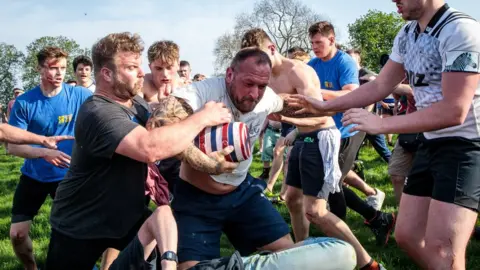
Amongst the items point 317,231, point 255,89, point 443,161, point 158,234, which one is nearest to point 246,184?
point 255,89

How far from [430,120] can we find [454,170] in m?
0.39

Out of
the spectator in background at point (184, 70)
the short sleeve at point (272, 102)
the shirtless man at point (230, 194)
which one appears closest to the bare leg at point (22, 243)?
the shirtless man at point (230, 194)

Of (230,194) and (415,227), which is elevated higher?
(230,194)

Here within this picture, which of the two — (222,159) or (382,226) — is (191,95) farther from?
(382,226)

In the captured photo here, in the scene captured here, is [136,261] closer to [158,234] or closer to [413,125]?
[158,234]

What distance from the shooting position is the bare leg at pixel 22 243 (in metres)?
4.68

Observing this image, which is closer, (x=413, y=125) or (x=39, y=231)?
(x=413, y=125)

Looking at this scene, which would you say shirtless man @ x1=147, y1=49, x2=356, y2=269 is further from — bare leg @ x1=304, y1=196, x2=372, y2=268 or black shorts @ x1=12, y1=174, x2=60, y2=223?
black shorts @ x1=12, y1=174, x2=60, y2=223

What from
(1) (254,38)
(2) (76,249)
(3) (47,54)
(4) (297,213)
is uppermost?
(1) (254,38)

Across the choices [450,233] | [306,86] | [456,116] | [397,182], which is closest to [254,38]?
[306,86]

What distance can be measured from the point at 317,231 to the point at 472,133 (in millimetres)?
2795

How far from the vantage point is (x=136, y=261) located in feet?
8.70

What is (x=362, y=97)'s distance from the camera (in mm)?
3908

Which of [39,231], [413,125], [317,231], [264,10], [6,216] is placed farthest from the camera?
[264,10]
